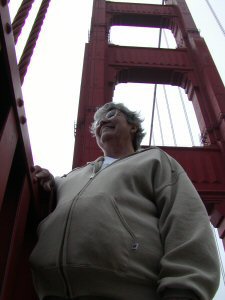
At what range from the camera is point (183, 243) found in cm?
87

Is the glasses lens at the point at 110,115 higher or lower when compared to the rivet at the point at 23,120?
higher

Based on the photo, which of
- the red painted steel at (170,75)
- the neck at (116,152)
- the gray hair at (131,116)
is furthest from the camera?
the red painted steel at (170,75)

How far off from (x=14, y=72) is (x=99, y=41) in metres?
4.92

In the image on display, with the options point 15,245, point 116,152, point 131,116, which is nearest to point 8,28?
point 15,245

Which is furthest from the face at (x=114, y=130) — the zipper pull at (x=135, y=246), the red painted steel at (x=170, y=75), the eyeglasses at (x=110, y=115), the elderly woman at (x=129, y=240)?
the red painted steel at (x=170, y=75)

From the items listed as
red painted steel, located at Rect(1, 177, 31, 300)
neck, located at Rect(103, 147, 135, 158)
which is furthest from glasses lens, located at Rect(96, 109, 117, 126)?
red painted steel, located at Rect(1, 177, 31, 300)

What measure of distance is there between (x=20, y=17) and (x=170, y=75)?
4.76 metres

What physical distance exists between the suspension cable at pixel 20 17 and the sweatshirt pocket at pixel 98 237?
1.49 ft

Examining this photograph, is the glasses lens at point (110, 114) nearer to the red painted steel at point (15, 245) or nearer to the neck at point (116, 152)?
the neck at point (116, 152)

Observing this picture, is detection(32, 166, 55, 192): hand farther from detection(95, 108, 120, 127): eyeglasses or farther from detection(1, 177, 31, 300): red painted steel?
detection(95, 108, 120, 127): eyeglasses

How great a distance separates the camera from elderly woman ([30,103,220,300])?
808 mm

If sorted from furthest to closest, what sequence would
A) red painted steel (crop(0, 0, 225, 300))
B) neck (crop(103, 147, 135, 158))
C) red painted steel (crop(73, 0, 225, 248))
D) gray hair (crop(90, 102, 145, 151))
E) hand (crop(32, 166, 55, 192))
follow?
red painted steel (crop(73, 0, 225, 248)), gray hair (crop(90, 102, 145, 151)), neck (crop(103, 147, 135, 158)), hand (crop(32, 166, 55, 192)), red painted steel (crop(0, 0, 225, 300))

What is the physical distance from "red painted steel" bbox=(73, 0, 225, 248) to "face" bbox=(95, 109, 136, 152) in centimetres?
186

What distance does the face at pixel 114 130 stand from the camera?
4.92 feet
